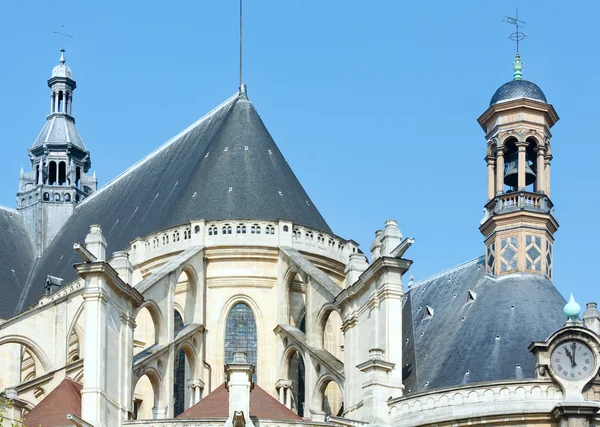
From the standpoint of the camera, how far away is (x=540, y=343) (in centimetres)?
3575

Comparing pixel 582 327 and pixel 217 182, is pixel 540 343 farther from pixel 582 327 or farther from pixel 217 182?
pixel 217 182

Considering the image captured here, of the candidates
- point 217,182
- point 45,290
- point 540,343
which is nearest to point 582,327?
point 540,343

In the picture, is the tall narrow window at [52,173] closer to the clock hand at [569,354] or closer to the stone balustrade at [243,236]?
the stone balustrade at [243,236]

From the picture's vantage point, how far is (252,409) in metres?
36.8

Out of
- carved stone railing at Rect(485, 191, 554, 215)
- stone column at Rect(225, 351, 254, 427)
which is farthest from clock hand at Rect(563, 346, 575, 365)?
stone column at Rect(225, 351, 254, 427)

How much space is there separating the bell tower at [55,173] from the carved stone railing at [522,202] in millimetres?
22260

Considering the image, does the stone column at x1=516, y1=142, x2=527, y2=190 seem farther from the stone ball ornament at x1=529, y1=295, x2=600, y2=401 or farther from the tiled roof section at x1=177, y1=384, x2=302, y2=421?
the tiled roof section at x1=177, y1=384, x2=302, y2=421

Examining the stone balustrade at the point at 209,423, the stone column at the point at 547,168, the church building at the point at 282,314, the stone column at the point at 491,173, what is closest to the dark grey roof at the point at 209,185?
the church building at the point at 282,314

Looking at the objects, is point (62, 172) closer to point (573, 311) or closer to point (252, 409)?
point (252, 409)

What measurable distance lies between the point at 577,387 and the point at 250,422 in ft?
23.2

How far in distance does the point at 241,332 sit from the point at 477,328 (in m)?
7.80

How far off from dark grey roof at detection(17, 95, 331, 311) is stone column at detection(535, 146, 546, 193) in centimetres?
657

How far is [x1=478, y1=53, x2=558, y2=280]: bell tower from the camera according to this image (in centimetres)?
4128

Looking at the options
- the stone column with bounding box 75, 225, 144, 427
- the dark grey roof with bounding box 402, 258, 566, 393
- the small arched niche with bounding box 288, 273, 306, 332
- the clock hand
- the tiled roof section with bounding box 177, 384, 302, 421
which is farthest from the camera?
the small arched niche with bounding box 288, 273, 306, 332
